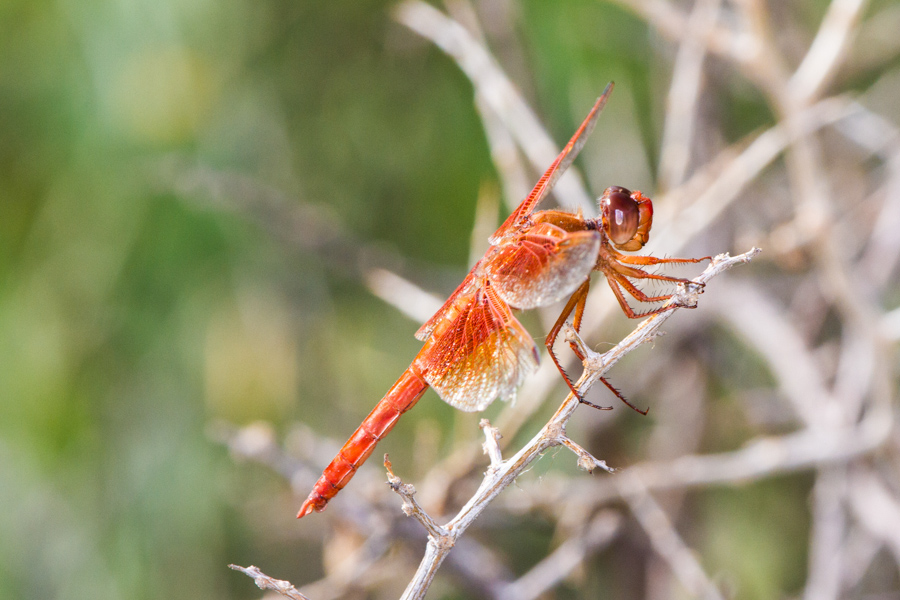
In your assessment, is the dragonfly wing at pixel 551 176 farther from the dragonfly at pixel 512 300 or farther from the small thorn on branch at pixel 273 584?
the small thorn on branch at pixel 273 584

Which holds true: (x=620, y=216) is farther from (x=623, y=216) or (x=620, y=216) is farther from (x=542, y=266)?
(x=542, y=266)

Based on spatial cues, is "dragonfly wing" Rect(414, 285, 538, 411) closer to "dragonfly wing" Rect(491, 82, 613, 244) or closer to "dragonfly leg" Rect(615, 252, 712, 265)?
"dragonfly wing" Rect(491, 82, 613, 244)

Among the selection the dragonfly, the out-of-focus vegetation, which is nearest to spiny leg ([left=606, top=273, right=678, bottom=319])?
the dragonfly

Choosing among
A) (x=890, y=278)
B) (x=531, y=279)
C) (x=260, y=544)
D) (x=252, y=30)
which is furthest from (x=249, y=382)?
(x=890, y=278)

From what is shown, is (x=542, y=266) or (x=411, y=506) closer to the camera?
(x=411, y=506)

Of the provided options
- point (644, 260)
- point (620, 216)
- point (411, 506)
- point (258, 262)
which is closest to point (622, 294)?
point (644, 260)

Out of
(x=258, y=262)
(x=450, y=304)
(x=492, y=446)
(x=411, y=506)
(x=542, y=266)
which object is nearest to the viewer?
(x=411, y=506)

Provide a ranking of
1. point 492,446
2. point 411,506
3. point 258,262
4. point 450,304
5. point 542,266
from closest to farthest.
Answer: point 411,506 < point 492,446 < point 542,266 < point 450,304 < point 258,262
